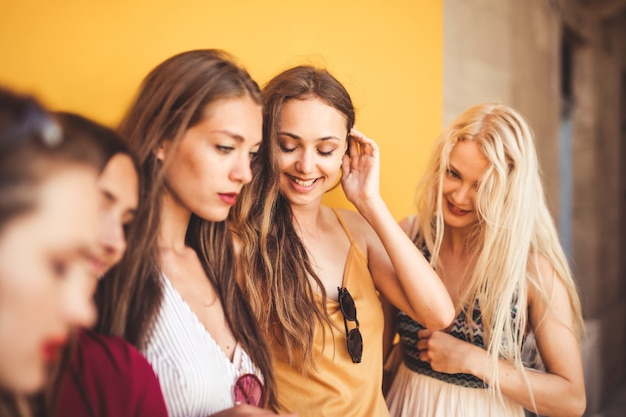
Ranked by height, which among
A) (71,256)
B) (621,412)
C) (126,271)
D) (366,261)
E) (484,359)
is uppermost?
(71,256)

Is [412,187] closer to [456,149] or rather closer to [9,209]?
[456,149]

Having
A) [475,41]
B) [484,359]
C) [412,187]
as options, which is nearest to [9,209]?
[484,359]

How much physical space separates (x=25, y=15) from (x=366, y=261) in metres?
1.26

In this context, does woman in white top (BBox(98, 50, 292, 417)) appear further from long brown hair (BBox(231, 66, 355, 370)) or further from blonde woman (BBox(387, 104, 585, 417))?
blonde woman (BBox(387, 104, 585, 417))

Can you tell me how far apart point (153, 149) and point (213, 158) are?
15 cm

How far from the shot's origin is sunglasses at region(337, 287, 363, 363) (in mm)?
1642

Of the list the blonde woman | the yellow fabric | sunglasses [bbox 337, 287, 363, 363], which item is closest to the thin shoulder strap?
the yellow fabric

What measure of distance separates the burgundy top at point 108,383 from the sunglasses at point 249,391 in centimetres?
29

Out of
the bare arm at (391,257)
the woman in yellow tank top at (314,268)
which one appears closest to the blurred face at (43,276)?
the woman in yellow tank top at (314,268)

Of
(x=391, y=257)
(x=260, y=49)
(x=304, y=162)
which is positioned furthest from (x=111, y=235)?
(x=260, y=49)

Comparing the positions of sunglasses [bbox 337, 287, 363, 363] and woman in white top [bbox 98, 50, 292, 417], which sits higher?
woman in white top [bbox 98, 50, 292, 417]

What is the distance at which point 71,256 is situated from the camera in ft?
2.32

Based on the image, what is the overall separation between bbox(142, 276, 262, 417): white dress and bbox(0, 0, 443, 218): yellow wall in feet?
1.91

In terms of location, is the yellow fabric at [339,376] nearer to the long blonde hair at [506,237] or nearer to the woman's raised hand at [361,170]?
the woman's raised hand at [361,170]
